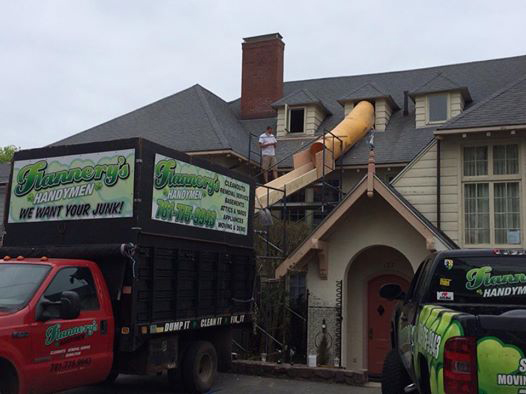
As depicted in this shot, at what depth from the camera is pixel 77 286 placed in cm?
776

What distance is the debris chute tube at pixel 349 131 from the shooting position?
1869 cm

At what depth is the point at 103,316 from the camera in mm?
7898

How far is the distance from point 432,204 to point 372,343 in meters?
3.74

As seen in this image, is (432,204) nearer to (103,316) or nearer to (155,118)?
(103,316)

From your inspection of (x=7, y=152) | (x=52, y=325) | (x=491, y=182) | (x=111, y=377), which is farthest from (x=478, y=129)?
(x=7, y=152)

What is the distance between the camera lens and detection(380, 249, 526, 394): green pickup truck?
4.16 m

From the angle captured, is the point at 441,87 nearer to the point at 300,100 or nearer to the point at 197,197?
the point at 300,100

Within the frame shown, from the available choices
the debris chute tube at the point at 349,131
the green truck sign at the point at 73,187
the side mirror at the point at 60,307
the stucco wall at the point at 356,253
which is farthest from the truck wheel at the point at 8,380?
the debris chute tube at the point at 349,131

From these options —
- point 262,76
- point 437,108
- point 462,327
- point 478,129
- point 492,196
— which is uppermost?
point 262,76

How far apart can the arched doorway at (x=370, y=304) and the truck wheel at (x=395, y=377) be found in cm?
707

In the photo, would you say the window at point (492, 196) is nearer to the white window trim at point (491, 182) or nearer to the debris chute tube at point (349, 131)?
the white window trim at point (491, 182)

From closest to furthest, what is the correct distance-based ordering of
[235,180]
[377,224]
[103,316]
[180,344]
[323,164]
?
1. [103,316]
2. [180,344]
3. [235,180]
4. [377,224]
5. [323,164]

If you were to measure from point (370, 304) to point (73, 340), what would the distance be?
9.32 meters

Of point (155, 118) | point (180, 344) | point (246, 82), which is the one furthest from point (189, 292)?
point (246, 82)
